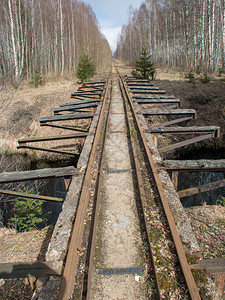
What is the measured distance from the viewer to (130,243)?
2797mm

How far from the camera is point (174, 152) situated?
9.90 meters

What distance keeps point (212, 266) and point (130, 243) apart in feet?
3.24

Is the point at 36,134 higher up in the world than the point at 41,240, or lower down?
higher up

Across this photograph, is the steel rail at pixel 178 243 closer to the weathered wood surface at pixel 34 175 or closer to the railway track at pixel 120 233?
the railway track at pixel 120 233

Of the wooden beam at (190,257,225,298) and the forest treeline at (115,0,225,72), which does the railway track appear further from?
the forest treeline at (115,0,225,72)

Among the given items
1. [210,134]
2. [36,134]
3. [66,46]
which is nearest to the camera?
[210,134]

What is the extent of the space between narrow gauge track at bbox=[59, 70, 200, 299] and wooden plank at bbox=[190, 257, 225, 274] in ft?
0.36

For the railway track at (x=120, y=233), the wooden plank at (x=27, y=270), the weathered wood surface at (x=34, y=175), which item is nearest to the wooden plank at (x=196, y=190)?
the railway track at (x=120, y=233)

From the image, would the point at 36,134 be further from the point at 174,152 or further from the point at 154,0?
the point at 154,0

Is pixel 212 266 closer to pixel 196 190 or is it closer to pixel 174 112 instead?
pixel 196 190

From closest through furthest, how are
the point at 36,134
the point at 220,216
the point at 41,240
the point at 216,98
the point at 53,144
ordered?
1. the point at 41,240
2. the point at 220,216
3. the point at 53,144
4. the point at 36,134
5. the point at 216,98

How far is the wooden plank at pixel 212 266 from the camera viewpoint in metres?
2.17

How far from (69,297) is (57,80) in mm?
24269

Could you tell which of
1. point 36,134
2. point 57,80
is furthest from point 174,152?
point 57,80
